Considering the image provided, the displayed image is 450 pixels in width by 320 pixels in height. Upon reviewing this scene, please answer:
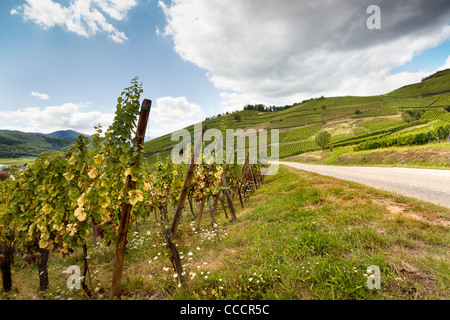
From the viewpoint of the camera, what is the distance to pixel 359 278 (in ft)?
7.86

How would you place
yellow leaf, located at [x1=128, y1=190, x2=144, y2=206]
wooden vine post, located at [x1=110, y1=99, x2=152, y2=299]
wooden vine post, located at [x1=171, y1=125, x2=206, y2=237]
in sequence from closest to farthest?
1. yellow leaf, located at [x1=128, y1=190, x2=144, y2=206]
2. wooden vine post, located at [x1=110, y1=99, x2=152, y2=299]
3. wooden vine post, located at [x1=171, y1=125, x2=206, y2=237]

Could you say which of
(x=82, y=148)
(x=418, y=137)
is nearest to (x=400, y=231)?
(x=82, y=148)

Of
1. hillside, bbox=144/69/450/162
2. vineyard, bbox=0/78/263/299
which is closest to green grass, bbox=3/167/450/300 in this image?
vineyard, bbox=0/78/263/299

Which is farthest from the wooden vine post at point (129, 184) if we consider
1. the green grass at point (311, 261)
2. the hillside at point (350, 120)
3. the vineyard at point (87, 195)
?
the hillside at point (350, 120)

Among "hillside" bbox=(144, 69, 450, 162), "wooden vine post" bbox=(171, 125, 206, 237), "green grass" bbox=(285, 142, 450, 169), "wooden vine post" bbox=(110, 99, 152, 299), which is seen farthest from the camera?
"hillside" bbox=(144, 69, 450, 162)

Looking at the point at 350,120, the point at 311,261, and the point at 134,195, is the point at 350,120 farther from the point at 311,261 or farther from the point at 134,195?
the point at 134,195

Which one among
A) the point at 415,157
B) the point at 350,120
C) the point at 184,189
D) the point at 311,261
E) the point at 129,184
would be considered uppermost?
the point at 350,120

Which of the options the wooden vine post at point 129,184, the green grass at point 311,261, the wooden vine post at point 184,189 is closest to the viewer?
the green grass at point 311,261

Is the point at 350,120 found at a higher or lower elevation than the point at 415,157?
higher

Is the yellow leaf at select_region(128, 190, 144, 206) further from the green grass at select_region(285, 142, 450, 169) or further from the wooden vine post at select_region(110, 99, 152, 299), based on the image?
the green grass at select_region(285, 142, 450, 169)

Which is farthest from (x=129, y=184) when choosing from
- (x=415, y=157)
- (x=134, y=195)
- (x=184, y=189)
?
(x=415, y=157)

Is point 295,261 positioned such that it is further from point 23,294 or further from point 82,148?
point 23,294

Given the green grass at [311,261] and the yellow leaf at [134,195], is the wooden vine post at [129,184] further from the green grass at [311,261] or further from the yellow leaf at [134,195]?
the green grass at [311,261]
